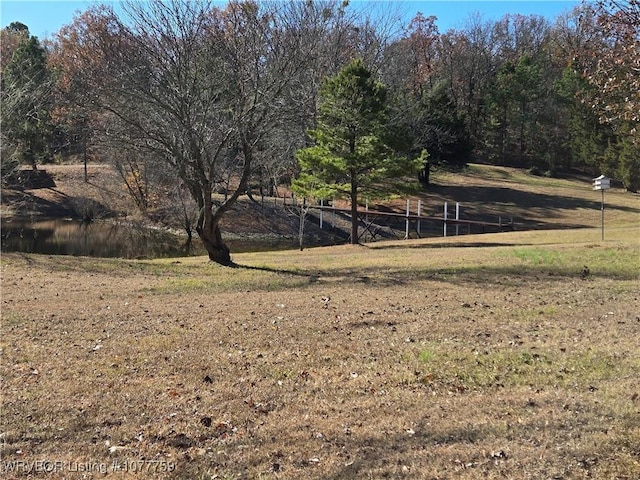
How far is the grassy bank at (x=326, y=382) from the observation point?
3.58 m

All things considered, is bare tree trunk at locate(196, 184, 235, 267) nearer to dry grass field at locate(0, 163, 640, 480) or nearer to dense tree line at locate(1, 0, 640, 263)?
dense tree line at locate(1, 0, 640, 263)

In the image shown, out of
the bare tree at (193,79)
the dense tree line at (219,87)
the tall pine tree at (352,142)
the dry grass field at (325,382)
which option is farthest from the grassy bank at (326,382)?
the tall pine tree at (352,142)

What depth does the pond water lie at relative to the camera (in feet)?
84.8

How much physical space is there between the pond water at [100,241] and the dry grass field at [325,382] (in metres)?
16.4

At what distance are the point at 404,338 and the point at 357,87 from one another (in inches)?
747

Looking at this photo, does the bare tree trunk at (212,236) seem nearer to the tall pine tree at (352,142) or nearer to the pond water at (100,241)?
the tall pine tree at (352,142)

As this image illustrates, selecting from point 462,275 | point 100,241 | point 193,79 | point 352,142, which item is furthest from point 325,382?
point 100,241

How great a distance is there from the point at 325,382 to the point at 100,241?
26.6 m

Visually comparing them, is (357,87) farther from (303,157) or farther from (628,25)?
(628,25)

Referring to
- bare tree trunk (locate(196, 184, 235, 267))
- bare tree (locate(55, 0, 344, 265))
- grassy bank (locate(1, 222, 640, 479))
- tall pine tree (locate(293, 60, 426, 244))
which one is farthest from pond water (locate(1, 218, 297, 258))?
grassy bank (locate(1, 222, 640, 479))

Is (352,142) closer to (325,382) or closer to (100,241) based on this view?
(100,241)

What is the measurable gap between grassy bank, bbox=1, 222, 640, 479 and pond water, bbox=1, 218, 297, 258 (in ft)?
54.8

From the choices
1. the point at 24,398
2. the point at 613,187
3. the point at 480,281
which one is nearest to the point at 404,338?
the point at 24,398

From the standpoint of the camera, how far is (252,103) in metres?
13.3
